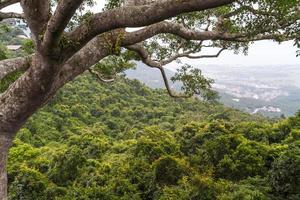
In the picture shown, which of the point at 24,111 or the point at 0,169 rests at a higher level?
the point at 24,111

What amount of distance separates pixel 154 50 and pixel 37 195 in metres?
7.31

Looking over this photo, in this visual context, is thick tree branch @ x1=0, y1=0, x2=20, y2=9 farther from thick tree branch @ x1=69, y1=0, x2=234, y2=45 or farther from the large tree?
thick tree branch @ x1=69, y1=0, x2=234, y2=45

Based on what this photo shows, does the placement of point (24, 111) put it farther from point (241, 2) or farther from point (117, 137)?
point (117, 137)

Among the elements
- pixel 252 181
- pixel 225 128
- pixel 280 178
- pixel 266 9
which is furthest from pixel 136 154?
pixel 266 9

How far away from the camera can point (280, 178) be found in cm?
1208

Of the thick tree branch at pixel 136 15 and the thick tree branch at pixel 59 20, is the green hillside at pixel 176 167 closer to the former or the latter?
the thick tree branch at pixel 136 15

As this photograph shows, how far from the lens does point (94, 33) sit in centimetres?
503

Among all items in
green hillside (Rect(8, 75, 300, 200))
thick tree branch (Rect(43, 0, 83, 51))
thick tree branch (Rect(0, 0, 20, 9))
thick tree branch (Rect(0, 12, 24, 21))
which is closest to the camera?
thick tree branch (Rect(43, 0, 83, 51))

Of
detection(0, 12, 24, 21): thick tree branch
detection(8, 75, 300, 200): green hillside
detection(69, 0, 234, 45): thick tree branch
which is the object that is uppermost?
detection(0, 12, 24, 21): thick tree branch

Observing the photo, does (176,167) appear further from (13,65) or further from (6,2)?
(13,65)

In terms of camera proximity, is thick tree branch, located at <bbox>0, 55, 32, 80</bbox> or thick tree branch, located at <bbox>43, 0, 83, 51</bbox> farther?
thick tree branch, located at <bbox>0, 55, 32, 80</bbox>

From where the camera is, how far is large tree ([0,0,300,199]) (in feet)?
15.1

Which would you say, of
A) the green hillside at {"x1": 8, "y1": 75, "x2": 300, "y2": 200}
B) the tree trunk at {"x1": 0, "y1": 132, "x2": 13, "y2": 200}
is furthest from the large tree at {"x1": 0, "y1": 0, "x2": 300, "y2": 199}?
the green hillside at {"x1": 8, "y1": 75, "x2": 300, "y2": 200}

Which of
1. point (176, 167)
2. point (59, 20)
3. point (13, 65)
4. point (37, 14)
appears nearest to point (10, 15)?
point (13, 65)
